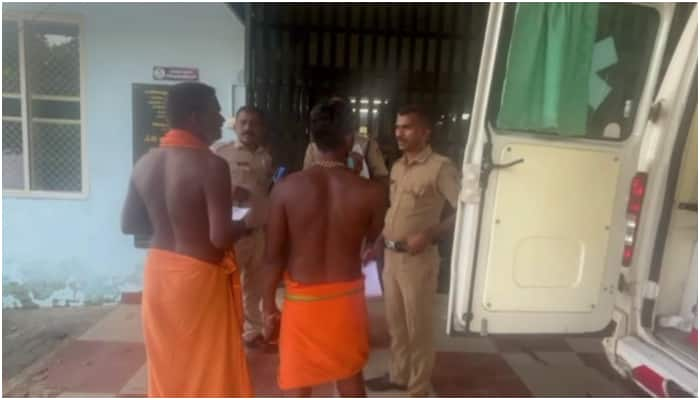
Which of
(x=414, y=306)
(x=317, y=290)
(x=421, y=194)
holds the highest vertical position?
(x=421, y=194)

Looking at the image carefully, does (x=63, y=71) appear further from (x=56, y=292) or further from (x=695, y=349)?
(x=695, y=349)

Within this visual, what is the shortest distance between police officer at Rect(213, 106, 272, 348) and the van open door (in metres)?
1.50

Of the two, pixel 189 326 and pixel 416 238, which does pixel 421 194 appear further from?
pixel 189 326

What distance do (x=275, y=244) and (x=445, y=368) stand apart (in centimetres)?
169

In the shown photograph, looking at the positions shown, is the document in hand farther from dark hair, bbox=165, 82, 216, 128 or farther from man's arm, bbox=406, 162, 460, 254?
dark hair, bbox=165, 82, 216, 128

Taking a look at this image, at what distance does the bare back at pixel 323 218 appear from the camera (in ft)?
6.49

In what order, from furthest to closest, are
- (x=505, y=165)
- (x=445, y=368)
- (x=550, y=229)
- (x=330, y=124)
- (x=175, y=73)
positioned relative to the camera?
(x=175, y=73) → (x=445, y=368) → (x=550, y=229) → (x=505, y=165) → (x=330, y=124)

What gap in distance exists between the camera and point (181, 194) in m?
1.99

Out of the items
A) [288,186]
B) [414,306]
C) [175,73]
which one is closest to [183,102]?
[288,186]

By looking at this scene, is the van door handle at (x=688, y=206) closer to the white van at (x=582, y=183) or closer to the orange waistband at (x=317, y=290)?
the white van at (x=582, y=183)

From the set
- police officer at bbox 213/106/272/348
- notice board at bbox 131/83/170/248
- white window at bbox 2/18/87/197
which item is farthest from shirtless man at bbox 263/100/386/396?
white window at bbox 2/18/87/197

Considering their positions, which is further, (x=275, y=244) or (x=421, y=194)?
Result: (x=421, y=194)

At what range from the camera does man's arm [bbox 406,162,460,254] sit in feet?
8.18

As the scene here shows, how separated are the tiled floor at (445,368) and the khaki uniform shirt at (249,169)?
1055mm
